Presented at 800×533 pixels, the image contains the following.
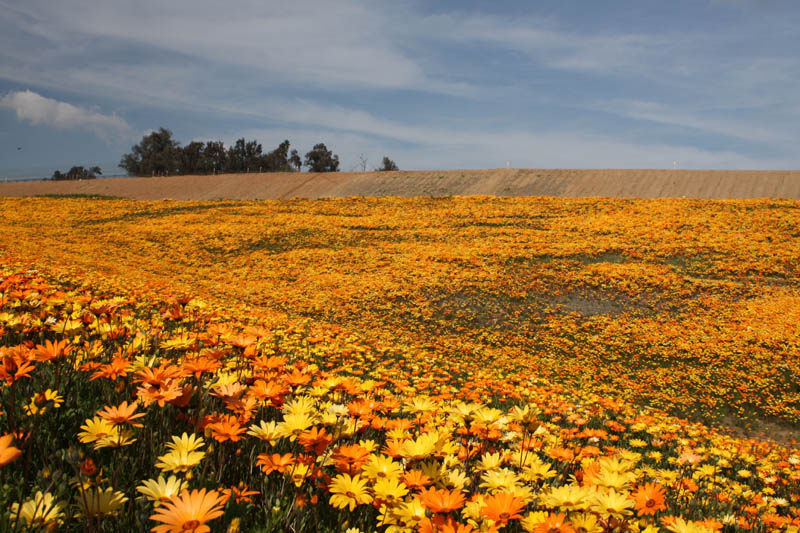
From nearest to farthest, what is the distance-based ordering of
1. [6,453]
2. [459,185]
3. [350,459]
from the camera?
[6,453] < [350,459] < [459,185]

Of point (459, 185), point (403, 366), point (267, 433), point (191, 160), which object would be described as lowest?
point (403, 366)

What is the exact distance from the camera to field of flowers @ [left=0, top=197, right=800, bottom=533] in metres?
1.83

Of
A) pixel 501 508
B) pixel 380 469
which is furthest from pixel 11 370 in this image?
pixel 501 508

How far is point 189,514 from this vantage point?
4.42 ft

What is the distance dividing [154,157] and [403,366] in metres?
113

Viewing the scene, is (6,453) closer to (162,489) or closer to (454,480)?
(162,489)

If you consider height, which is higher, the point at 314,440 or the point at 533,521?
the point at 314,440

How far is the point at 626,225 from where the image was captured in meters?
26.2

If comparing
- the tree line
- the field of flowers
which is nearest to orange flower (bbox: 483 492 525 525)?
the field of flowers

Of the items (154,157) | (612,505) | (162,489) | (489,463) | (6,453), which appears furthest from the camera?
(154,157)

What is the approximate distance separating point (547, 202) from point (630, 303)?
64.1ft

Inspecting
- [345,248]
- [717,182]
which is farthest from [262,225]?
[717,182]

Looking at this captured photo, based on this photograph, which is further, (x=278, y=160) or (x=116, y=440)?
(x=278, y=160)

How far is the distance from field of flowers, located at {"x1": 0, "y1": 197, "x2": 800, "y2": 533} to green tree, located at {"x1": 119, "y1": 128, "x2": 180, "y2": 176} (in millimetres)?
71909
